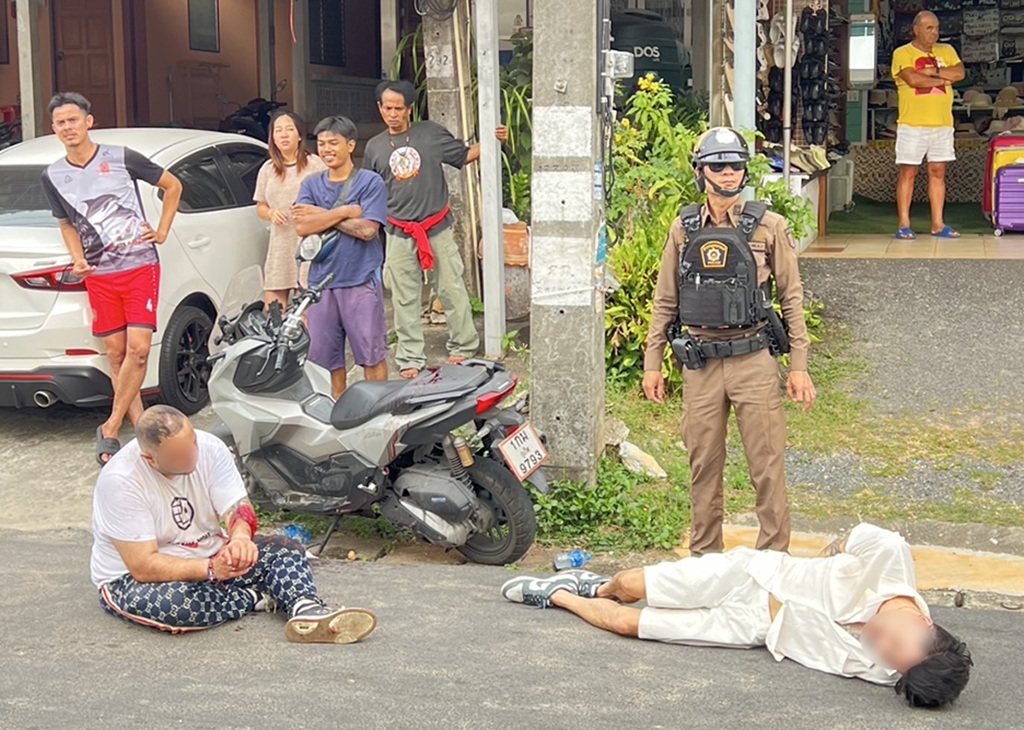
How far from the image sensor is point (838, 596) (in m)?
4.72

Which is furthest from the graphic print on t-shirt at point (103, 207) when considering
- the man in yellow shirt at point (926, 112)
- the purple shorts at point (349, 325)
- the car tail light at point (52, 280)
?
the man in yellow shirt at point (926, 112)

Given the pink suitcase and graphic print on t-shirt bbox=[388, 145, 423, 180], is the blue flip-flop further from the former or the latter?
graphic print on t-shirt bbox=[388, 145, 423, 180]

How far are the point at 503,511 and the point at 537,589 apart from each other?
0.82m

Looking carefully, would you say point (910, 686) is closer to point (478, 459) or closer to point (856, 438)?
point (478, 459)

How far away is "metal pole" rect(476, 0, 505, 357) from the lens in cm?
896

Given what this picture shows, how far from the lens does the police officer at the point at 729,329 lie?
5.79 m

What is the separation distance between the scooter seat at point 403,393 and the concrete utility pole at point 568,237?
690 mm

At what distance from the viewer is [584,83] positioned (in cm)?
666

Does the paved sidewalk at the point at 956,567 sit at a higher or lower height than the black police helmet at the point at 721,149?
lower

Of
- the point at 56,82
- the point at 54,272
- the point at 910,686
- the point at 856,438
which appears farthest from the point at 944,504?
the point at 56,82

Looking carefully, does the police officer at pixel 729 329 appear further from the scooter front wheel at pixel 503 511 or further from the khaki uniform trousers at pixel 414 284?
the khaki uniform trousers at pixel 414 284

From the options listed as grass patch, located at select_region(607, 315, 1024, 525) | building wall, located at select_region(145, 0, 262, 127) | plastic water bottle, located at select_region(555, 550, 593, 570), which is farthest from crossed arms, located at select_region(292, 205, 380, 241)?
building wall, located at select_region(145, 0, 262, 127)

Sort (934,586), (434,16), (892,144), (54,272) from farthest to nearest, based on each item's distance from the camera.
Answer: (892,144)
(434,16)
(54,272)
(934,586)

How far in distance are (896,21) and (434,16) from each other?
7906 millimetres
